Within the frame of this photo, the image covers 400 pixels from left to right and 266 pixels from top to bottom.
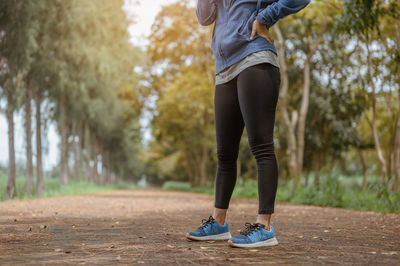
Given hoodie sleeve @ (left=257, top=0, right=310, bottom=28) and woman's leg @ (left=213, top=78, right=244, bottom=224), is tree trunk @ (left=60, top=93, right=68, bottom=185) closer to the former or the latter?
woman's leg @ (left=213, top=78, right=244, bottom=224)

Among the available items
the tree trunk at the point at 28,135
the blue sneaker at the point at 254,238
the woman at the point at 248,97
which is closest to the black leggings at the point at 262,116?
the woman at the point at 248,97

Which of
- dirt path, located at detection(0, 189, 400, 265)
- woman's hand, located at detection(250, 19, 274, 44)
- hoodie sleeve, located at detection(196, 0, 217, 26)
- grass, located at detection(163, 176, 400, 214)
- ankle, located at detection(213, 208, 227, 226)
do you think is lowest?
grass, located at detection(163, 176, 400, 214)

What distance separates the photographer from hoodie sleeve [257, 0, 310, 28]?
297 cm

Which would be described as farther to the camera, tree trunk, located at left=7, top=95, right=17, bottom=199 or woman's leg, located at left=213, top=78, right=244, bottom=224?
tree trunk, located at left=7, top=95, right=17, bottom=199

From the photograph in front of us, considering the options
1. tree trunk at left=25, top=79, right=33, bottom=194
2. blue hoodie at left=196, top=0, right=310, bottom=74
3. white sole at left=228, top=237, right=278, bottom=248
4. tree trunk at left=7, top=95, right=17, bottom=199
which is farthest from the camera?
tree trunk at left=25, top=79, right=33, bottom=194

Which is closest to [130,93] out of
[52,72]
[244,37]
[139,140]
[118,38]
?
[139,140]

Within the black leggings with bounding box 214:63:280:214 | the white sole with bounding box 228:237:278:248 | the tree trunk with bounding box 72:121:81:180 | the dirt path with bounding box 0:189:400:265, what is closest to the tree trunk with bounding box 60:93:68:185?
the tree trunk with bounding box 72:121:81:180

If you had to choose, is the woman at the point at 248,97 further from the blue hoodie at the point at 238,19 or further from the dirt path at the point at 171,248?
the dirt path at the point at 171,248

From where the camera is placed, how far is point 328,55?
59.9ft

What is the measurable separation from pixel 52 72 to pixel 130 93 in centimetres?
1099

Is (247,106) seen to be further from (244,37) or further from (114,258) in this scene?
(114,258)

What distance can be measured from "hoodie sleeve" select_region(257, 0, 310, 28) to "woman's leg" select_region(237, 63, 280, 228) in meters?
0.33

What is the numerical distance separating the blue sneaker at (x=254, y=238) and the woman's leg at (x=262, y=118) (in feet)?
0.23

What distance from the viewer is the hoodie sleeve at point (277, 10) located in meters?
2.97
